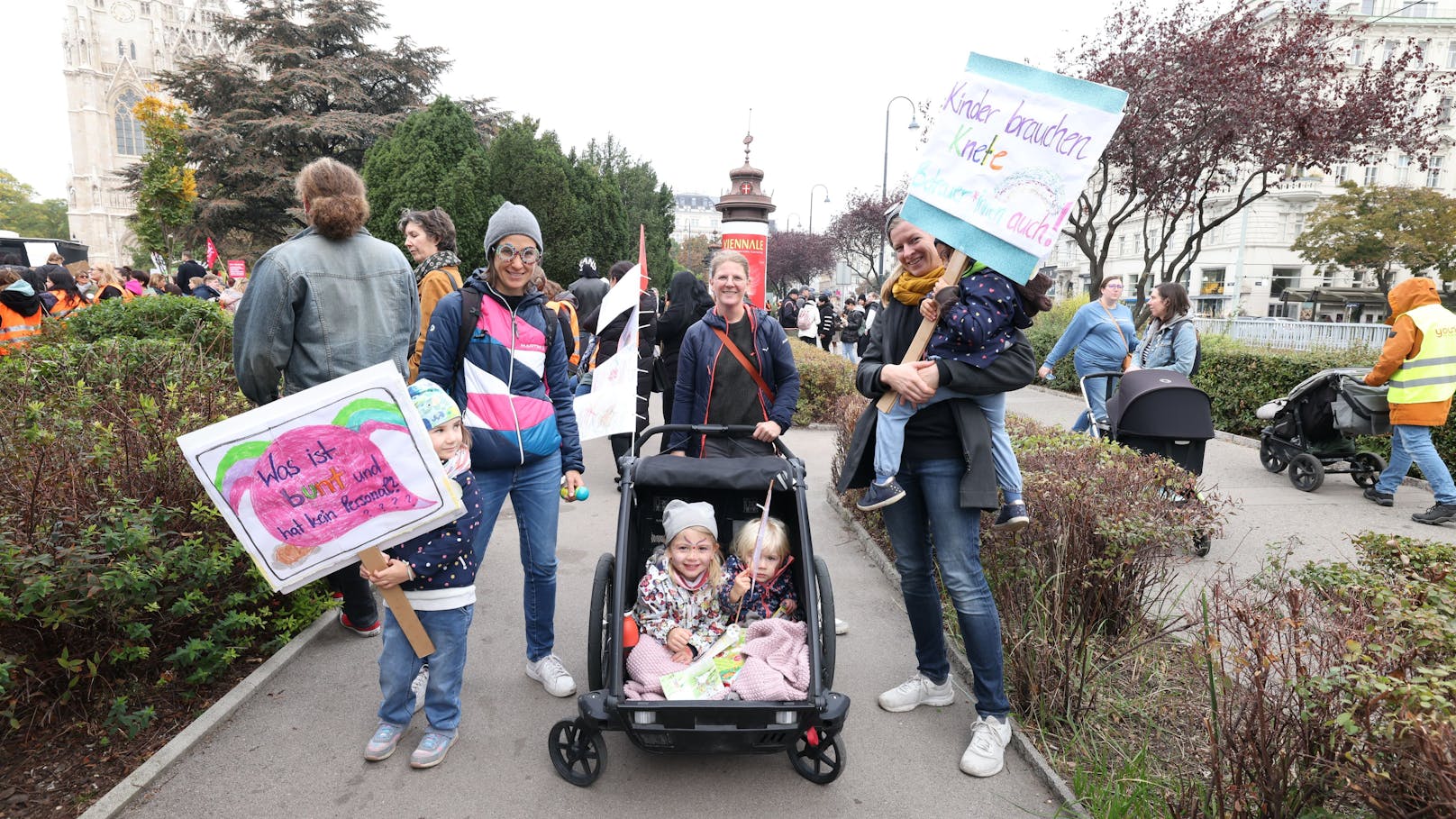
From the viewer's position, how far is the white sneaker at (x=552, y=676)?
3.49 meters

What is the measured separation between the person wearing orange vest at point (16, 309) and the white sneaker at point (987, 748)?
8856mm

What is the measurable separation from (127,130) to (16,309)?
294ft

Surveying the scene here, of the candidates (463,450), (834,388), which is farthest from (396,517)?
A: (834,388)

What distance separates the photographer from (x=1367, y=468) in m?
7.38

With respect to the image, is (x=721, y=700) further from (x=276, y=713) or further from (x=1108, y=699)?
(x=276, y=713)

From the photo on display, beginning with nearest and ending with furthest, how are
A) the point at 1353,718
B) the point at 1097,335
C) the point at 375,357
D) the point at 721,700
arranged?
1. the point at 1353,718
2. the point at 721,700
3. the point at 375,357
4. the point at 1097,335

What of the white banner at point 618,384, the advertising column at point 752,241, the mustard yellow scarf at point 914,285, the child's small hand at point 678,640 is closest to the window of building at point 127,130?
the advertising column at point 752,241

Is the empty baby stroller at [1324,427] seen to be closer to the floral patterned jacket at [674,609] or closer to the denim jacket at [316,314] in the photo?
the floral patterned jacket at [674,609]

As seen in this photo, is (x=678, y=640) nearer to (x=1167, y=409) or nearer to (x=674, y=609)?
(x=674, y=609)

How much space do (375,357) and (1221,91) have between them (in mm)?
14578

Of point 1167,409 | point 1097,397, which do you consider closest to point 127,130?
point 1097,397

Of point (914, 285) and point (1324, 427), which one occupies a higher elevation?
point (914, 285)

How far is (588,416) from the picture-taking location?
174 inches

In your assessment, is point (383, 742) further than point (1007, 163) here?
Yes
